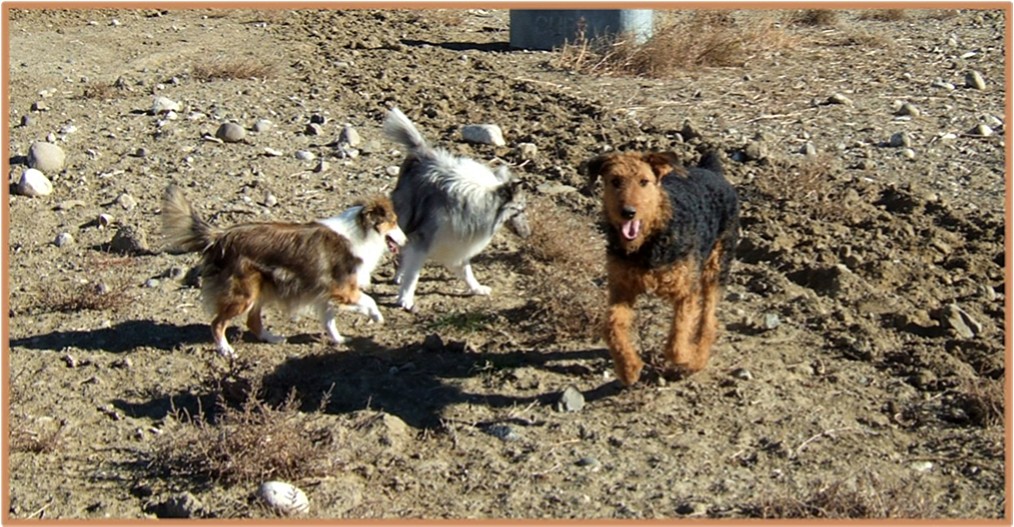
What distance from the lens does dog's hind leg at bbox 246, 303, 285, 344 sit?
300 inches

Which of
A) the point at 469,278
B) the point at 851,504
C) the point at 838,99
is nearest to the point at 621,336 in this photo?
the point at 851,504

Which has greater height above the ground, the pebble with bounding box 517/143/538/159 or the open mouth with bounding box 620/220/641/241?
the open mouth with bounding box 620/220/641/241

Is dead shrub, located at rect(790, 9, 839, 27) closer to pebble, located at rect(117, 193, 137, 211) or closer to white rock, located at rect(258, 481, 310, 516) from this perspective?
pebble, located at rect(117, 193, 137, 211)

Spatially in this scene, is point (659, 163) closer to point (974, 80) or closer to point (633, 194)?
point (633, 194)

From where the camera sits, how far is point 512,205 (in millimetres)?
8477

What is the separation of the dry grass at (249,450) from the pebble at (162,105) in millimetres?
6524

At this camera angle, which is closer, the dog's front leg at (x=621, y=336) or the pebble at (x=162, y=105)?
the dog's front leg at (x=621, y=336)

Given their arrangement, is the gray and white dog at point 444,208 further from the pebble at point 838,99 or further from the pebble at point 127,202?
the pebble at point 838,99

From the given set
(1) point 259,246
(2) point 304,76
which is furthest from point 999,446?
(2) point 304,76

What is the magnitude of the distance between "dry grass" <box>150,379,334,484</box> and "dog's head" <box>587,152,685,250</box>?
1.77 m

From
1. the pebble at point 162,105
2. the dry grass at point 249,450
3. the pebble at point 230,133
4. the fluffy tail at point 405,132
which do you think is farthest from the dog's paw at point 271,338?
the pebble at point 162,105

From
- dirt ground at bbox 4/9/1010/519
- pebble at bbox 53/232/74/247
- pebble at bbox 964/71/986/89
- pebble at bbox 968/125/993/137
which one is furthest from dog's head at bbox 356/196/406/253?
pebble at bbox 964/71/986/89

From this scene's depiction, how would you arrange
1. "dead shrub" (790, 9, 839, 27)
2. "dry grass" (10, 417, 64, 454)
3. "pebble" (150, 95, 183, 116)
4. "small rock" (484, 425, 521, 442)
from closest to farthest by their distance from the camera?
"dry grass" (10, 417, 64, 454) < "small rock" (484, 425, 521, 442) < "pebble" (150, 95, 183, 116) < "dead shrub" (790, 9, 839, 27)

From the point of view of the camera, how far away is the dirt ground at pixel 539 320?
6078mm
